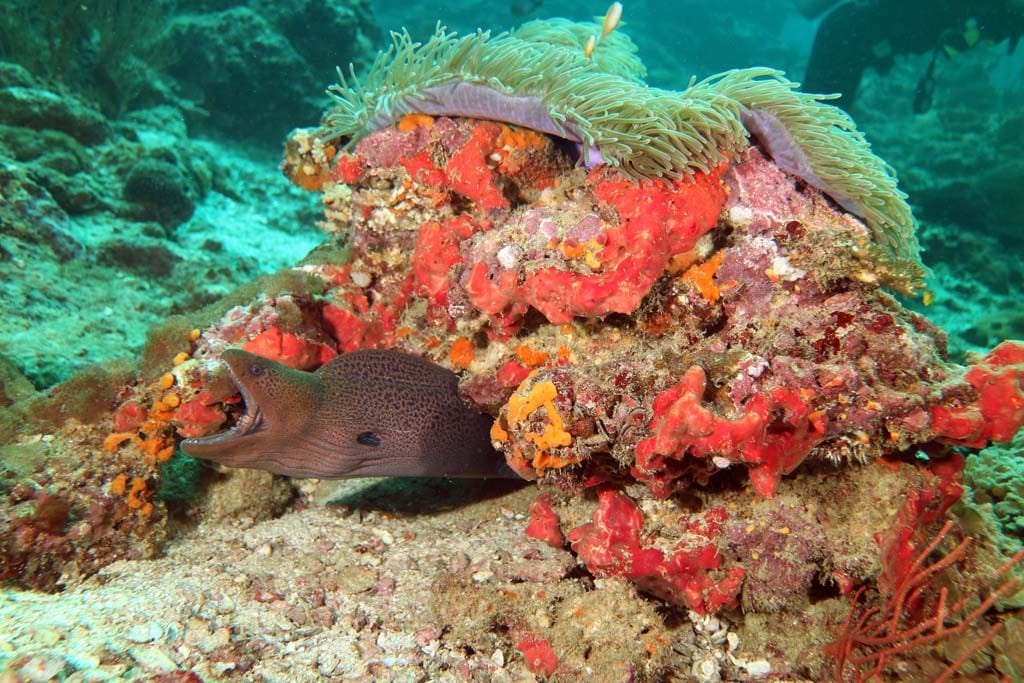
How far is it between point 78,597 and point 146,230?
6403mm

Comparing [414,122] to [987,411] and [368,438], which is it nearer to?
[368,438]

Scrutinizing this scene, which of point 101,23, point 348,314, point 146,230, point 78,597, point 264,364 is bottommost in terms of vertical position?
Result: point 78,597

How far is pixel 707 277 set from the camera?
2.48m

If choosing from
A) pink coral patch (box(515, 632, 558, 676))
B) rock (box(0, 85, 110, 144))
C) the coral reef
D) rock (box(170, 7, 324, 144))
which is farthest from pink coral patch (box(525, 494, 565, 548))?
rock (box(170, 7, 324, 144))

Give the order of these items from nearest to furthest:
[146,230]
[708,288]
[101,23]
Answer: [708,288]
[146,230]
[101,23]

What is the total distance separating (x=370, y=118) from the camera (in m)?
3.40

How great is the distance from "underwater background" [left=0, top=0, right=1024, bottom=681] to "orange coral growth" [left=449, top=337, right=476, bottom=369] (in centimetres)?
96

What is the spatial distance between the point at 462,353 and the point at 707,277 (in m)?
1.34

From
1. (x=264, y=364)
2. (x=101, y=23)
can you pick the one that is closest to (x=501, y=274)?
(x=264, y=364)

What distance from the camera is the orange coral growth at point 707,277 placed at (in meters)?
2.46

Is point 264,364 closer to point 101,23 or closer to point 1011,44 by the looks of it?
point 101,23

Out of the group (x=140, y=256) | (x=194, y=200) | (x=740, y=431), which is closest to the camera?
(x=740, y=431)

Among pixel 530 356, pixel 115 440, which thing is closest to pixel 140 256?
pixel 115 440

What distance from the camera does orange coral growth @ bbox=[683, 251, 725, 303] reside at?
2465mm
